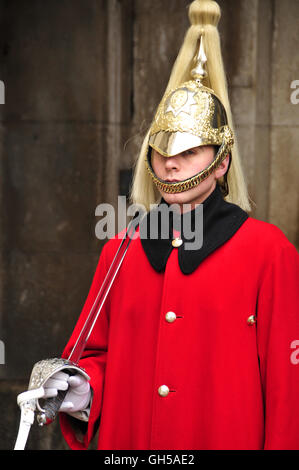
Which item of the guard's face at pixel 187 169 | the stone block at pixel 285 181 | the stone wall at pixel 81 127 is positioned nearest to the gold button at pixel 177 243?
the guard's face at pixel 187 169

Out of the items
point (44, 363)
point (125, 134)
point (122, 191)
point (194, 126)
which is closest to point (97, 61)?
point (125, 134)

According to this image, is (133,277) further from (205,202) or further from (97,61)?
(97,61)

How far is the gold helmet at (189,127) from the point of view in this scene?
236cm

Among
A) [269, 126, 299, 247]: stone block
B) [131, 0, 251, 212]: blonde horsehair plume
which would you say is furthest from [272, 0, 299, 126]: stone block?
[131, 0, 251, 212]: blonde horsehair plume

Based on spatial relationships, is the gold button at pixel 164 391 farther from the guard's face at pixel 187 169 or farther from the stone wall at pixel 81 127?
the stone wall at pixel 81 127

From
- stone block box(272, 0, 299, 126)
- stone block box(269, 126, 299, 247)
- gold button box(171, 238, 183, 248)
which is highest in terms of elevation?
stone block box(272, 0, 299, 126)

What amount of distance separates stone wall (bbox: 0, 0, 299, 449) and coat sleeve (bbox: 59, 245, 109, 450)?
141 cm

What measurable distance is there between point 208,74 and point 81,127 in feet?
4.83

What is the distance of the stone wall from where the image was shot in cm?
379

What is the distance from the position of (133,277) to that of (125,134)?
1666mm

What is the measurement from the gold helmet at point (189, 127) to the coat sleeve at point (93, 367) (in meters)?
0.52

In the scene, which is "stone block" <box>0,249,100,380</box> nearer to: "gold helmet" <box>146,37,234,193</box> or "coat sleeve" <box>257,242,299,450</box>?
"gold helmet" <box>146,37,234,193</box>

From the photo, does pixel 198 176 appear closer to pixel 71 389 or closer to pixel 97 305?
pixel 97 305

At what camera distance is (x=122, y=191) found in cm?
400
